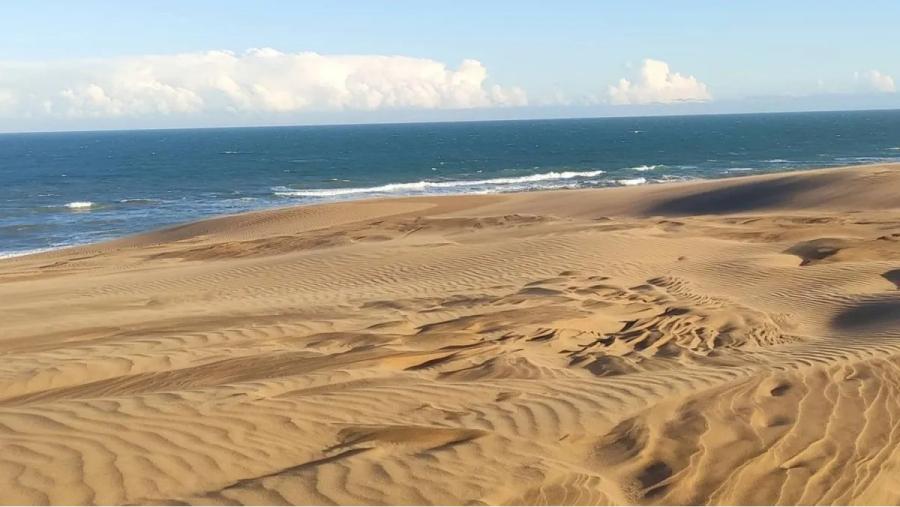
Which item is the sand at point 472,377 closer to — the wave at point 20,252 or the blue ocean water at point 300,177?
the wave at point 20,252

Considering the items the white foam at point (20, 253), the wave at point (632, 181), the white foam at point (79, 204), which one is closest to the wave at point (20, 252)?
the white foam at point (20, 253)

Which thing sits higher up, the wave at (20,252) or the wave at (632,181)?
the wave at (632,181)

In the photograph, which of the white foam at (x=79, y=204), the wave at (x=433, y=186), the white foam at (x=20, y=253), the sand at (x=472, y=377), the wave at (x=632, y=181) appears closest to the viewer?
the sand at (x=472, y=377)

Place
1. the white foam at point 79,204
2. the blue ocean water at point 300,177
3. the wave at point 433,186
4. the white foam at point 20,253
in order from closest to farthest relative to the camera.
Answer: the white foam at point 20,253 < the blue ocean water at point 300,177 < the white foam at point 79,204 < the wave at point 433,186

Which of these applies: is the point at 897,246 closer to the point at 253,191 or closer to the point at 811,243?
the point at 811,243

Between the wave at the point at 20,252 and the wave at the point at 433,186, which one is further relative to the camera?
the wave at the point at 433,186

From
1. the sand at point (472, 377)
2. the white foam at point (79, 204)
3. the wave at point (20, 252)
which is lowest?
the wave at point (20, 252)
